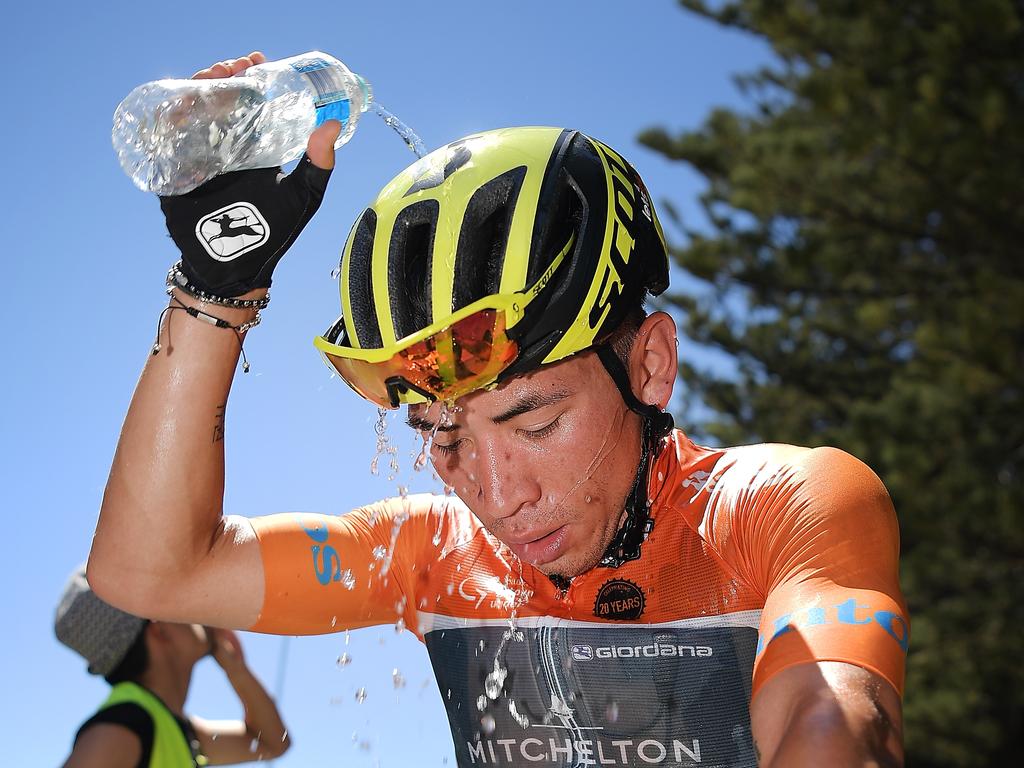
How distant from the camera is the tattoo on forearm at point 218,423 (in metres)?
2.99

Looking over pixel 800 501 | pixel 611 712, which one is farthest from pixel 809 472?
pixel 611 712

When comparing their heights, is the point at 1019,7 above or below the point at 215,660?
below

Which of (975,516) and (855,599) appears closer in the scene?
(855,599)

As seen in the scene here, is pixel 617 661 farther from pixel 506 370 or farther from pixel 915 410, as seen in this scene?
pixel 915 410

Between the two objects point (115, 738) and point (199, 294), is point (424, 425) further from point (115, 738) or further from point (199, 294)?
point (115, 738)

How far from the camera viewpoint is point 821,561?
91.7 inches

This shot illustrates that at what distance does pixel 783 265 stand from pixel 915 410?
11.5 feet

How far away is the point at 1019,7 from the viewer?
16.5 meters

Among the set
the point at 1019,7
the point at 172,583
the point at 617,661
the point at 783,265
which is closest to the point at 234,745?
the point at 172,583

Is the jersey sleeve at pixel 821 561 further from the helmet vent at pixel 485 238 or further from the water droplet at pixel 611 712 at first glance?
the helmet vent at pixel 485 238

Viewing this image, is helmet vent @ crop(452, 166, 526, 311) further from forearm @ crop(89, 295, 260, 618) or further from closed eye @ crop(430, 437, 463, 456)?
forearm @ crop(89, 295, 260, 618)

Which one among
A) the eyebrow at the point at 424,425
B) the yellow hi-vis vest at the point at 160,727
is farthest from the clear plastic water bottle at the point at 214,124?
the yellow hi-vis vest at the point at 160,727

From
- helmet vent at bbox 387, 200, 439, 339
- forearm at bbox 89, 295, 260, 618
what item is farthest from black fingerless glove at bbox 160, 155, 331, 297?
helmet vent at bbox 387, 200, 439, 339

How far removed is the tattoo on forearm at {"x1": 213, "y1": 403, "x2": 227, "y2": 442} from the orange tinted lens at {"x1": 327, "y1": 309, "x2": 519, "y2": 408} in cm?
54
